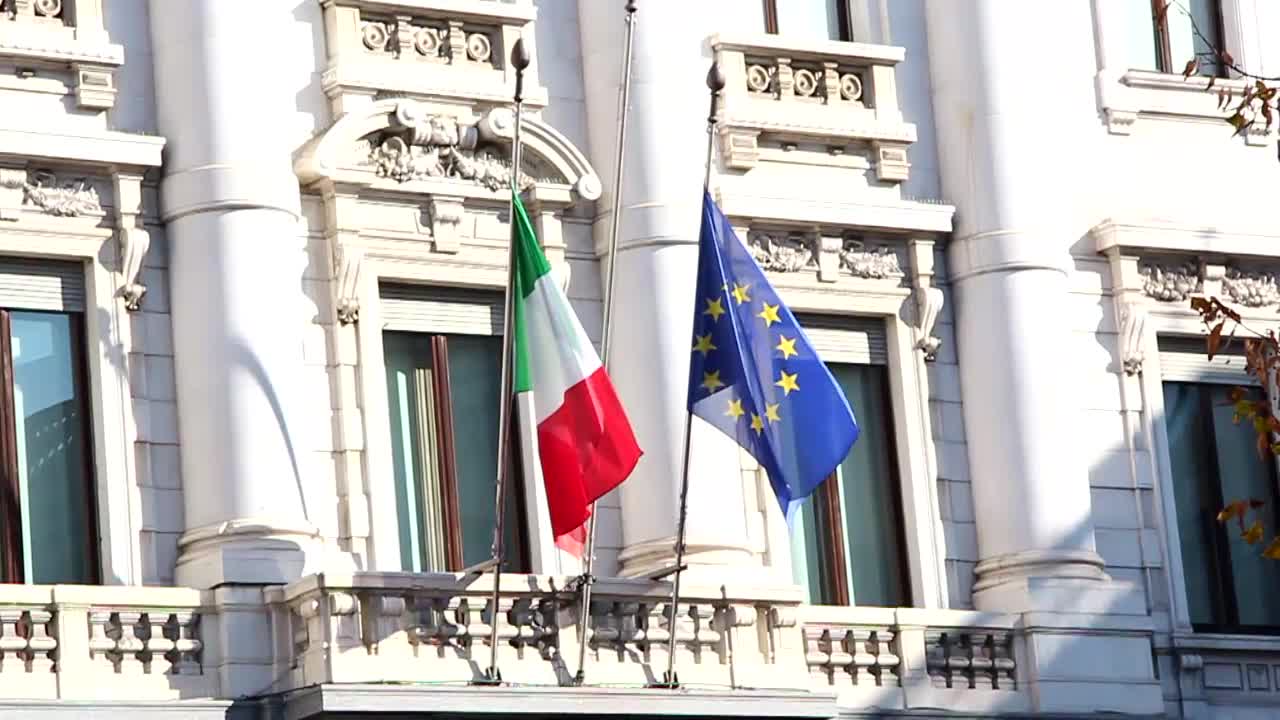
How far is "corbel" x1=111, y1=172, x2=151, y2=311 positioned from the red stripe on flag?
318cm

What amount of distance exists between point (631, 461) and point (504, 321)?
2224mm

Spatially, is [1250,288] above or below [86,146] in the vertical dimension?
below

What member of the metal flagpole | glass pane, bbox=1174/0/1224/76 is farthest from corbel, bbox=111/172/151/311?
glass pane, bbox=1174/0/1224/76

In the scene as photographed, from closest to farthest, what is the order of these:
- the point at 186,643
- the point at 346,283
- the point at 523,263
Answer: the point at 186,643, the point at 523,263, the point at 346,283

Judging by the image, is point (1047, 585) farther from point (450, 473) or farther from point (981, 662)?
point (450, 473)

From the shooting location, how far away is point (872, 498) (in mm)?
28969

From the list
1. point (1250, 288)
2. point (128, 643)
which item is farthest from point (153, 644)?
point (1250, 288)

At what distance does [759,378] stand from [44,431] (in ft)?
17.1

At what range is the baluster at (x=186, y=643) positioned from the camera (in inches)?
976

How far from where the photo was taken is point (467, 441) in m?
27.0

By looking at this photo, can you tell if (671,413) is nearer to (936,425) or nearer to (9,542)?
(936,425)

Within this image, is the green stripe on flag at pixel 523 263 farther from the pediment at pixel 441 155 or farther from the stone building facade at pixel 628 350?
the pediment at pixel 441 155

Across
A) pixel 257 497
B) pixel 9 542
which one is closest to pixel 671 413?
pixel 257 497

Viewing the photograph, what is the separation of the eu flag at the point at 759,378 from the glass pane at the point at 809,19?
402 centimetres
